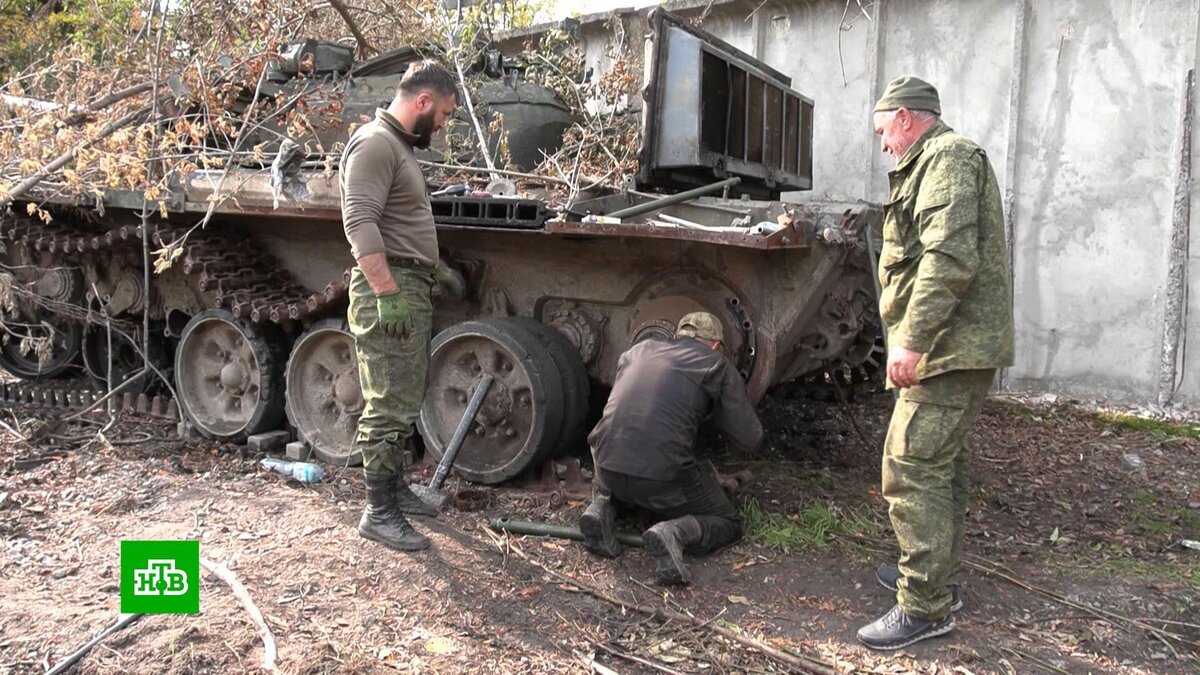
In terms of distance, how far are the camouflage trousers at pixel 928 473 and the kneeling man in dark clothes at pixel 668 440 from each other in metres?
0.92

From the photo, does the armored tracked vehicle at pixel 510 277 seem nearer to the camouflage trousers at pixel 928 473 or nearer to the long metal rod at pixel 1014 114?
the camouflage trousers at pixel 928 473

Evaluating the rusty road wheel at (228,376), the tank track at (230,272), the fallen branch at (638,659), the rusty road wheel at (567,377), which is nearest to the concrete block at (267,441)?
the rusty road wheel at (228,376)

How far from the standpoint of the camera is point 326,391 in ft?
20.6

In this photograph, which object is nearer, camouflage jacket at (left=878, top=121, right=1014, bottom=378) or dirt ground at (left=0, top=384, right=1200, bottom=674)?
camouflage jacket at (left=878, top=121, right=1014, bottom=378)

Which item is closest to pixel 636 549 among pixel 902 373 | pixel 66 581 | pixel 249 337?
pixel 902 373

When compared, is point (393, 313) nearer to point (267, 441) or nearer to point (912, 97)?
point (912, 97)

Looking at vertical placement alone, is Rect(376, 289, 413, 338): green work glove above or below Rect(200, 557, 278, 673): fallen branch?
A: above

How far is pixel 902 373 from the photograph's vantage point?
11.4ft

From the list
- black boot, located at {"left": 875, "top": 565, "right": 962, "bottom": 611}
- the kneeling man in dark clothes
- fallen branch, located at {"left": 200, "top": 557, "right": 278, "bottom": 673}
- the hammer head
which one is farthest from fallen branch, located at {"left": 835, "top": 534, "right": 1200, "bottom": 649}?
fallen branch, located at {"left": 200, "top": 557, "right": 278, "bottom": 673}

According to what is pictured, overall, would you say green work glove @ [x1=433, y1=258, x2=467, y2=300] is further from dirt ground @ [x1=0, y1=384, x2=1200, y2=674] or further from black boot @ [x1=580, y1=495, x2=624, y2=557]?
black boot @ [x1=580, y1=495, x2=624, y2=557]

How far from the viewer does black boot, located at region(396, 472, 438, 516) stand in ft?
16.1

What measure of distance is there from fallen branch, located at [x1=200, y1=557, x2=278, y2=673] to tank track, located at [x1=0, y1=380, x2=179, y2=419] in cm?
310

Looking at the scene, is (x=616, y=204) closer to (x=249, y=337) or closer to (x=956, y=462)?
(x=956, y=462)

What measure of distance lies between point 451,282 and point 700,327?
1638 mm
